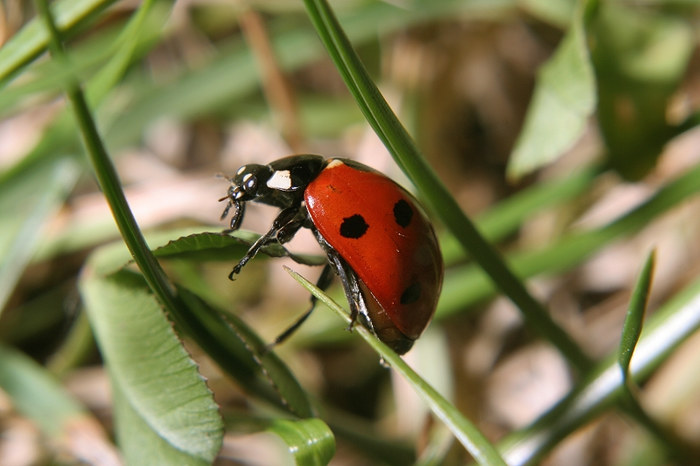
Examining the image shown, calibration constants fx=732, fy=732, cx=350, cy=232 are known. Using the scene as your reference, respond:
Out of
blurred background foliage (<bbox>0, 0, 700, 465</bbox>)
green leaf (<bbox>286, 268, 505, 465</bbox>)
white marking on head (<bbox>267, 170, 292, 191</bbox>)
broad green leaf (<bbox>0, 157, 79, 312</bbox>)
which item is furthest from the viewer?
broad green leaf (<bbox>0, 157, 79, 312</bbox>)

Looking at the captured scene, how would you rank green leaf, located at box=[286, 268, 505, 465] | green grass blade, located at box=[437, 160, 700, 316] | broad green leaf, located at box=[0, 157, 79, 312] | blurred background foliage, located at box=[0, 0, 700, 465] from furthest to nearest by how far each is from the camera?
broad green leaf, located at box=[0, 157, 79, 312] < green grass blade, located at box=[437, 160, 700, 316] < blurred background foliage, located at box=[0, 0, 700, 465] < green leaf, located at box=[286, 268, 505, 465]

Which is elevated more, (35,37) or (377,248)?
(35,37)

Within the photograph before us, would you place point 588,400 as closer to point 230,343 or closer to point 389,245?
point 389,245

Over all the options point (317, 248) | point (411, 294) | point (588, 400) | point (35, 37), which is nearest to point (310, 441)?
point (411, 294)

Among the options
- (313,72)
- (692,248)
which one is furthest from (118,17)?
(692,248)

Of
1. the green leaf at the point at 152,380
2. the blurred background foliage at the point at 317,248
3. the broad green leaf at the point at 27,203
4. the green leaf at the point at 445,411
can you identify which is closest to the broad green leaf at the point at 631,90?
the blurred background foliage at the point at 317,248

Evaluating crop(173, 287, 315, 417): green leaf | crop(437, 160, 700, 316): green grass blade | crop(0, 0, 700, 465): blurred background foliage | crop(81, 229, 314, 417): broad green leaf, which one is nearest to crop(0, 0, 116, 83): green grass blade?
crop(0, 0, 700, 465): blurred background foliage

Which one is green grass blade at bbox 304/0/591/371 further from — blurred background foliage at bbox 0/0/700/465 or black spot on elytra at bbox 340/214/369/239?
black spot on elytra at bbox 340/214/369/239
